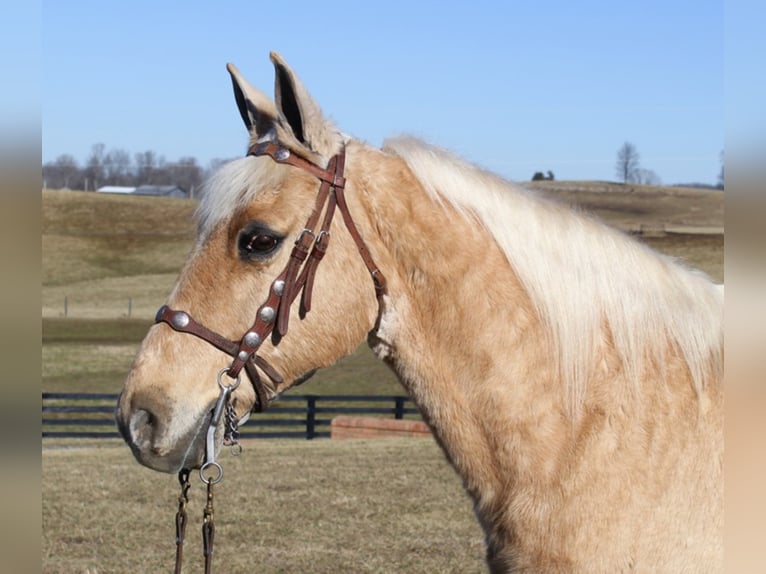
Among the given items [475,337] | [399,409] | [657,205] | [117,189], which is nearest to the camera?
[475,337]

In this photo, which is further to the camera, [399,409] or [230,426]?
[399,409]

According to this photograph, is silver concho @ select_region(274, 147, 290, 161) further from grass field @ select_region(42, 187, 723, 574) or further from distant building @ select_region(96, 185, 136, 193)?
distant building @ select_region(96, 185, 136, 193)

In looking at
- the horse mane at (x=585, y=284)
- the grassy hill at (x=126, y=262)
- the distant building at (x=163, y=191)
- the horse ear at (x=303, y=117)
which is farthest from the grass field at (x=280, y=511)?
the distant building at (x=163, y=191)

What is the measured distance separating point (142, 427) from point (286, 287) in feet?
2.21

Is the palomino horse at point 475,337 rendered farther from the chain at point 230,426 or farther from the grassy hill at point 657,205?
the grassy hill at point 657,205

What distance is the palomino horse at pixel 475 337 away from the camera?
10.1 feet

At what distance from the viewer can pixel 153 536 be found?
9.51m

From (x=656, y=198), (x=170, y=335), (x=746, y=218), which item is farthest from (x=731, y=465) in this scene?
(x=656, y=198)

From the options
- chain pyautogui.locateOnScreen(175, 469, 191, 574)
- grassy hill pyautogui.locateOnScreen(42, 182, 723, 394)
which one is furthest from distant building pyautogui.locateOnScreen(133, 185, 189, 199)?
chain pyautogui.locateOnScreen(175, 469, 191, 574)

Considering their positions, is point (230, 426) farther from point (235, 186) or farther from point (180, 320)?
point (235, 186)

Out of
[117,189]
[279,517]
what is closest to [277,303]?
[279,517]

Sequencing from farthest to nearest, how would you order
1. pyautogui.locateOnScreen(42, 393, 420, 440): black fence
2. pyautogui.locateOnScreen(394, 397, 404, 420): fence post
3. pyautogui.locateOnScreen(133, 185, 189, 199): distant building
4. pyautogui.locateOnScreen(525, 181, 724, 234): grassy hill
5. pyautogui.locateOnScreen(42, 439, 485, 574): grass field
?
1. pyautogui.locateOnScreen(133, 185, 189, 199): distant building
2. pyautogui.locateOnScreen(525, 181, 724, 234): grassy hill
3. pyautogui.locateOnScreen(394, 397, 404, 420): fence post
4. pyautogui.locateOnScreen(42, 393, 420, 440): black fence
5. pyautogui.locateOnScreen(42, 439, 485, 574): grass field

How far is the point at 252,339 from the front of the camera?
125 inches

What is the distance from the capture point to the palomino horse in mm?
3082
